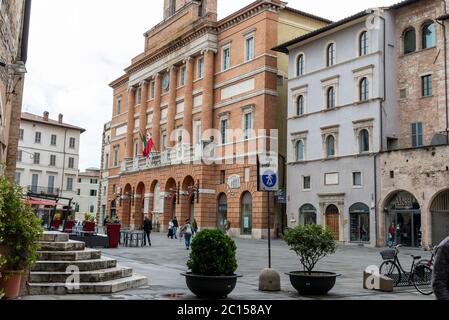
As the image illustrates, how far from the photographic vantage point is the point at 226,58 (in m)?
41.2

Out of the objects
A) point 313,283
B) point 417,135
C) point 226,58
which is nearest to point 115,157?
point 226,58

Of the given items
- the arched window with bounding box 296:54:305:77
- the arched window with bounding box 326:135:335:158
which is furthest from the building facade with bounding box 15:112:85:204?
the arched window with bounding box 326:135:335:158

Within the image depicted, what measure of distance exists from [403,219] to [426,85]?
7631mm

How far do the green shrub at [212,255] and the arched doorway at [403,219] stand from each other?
814 inches

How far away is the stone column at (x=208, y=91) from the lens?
135 ft

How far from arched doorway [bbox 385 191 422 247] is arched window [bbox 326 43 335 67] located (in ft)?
31.9

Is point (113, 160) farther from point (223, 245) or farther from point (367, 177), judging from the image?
point (223, 245)

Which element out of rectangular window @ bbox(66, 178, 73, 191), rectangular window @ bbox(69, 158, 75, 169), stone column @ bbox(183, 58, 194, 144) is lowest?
rectangular window @ bbox(66, 178, 73, 191)

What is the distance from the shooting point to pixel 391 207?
28828 mm

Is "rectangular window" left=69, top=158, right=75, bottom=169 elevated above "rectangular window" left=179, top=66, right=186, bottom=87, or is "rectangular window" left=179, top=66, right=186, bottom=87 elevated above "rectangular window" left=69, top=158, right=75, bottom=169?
"rectangular window" left=179, top=66, right=186, bottom=87

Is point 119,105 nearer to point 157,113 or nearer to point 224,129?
point 157,113

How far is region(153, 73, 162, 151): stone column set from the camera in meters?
47.9

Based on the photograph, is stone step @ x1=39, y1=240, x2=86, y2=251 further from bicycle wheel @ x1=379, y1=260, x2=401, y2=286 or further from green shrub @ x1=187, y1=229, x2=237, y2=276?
bicycle wheel @ x1=379, y1=260, x2=401, y2=286

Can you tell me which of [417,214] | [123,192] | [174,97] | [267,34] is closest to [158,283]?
[417,214]
